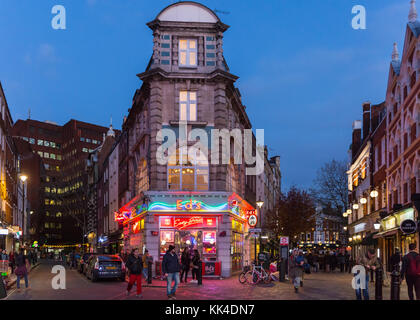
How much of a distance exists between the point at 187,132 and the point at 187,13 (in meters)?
7.51

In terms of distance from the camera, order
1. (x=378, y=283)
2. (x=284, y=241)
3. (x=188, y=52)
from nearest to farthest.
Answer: (x=378, y=283) < (x=284, y=241) < (x=188, y=52)

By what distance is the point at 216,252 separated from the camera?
33.7 metres

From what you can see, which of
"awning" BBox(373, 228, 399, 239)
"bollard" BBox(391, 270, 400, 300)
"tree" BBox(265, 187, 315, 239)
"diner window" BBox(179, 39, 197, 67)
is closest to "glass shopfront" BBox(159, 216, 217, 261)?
"diner window" BBox(179, 39, 197, 67)

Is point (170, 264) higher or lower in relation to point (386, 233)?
lower

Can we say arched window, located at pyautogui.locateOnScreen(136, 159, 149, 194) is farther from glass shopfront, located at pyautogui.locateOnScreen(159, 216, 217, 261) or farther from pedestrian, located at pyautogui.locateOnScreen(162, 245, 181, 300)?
pedestrian, located at pyautogui.locateOnScreen(162, 245, 181, 300)

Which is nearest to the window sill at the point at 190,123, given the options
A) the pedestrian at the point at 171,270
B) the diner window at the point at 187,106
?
the diner window at the point at 187,106

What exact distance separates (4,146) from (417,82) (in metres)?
36.5

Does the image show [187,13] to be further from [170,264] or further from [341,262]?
[341,262]

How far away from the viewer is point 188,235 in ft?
111

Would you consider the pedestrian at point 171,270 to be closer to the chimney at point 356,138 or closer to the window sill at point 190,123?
the window sill at point 190,123

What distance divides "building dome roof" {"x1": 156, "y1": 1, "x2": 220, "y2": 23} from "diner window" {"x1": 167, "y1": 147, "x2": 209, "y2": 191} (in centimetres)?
830

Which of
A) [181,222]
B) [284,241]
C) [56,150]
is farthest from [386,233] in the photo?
[56,150]
